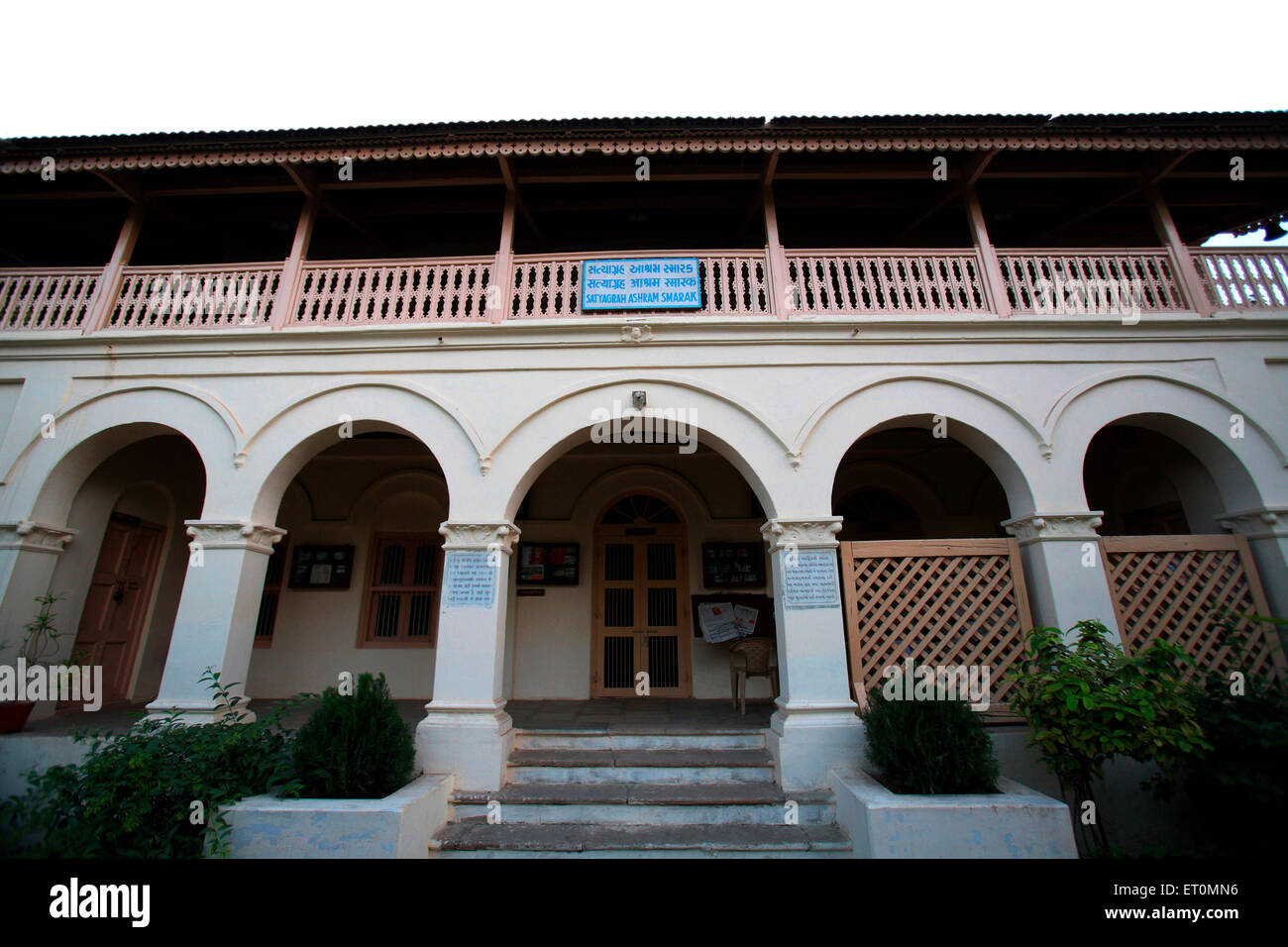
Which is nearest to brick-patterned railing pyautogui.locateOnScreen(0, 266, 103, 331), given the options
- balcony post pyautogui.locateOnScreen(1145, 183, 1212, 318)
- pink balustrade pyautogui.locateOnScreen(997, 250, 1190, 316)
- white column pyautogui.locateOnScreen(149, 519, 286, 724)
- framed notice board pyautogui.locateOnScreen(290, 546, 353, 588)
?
white column pyautogui.locateOnScreen(149, 519, 286, 724)

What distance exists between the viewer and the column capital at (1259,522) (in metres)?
5.57

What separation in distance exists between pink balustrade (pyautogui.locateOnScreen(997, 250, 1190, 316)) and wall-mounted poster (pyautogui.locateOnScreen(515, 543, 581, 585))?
22.0ft

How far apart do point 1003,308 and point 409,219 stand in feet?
26.6

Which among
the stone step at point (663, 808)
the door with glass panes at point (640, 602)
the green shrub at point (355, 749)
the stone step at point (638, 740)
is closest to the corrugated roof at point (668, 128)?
the door with glass panes at point (640, 602)

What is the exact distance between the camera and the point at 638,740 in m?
5.71

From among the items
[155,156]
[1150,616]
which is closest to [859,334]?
[1150,616]

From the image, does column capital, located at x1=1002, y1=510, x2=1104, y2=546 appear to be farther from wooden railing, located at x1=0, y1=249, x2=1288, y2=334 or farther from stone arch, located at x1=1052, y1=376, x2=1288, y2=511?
wooden railing, located at x1=0, y1=249, x2=1288, y2=334

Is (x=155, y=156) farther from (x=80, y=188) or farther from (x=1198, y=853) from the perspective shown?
(x=1198, y=853)

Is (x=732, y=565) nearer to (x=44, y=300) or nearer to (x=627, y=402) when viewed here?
(x=627, y=402)

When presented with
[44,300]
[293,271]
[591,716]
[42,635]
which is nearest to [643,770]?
[591,716]

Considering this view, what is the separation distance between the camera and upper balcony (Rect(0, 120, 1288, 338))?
6.40m

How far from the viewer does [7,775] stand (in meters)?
5.30

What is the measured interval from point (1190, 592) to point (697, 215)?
24.6ft

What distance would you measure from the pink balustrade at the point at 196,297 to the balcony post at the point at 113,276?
8 cm
